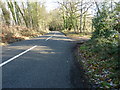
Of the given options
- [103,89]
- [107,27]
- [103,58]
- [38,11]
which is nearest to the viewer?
[103,89]

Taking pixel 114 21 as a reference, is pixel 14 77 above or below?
below

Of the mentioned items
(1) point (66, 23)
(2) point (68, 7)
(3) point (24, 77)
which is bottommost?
(3) point (24, 77)

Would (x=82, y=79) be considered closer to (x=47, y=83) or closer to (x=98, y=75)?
(x=98, y=75)

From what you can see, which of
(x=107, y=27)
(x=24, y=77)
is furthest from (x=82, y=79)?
(x=107, y=27)

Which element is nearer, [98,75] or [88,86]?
[88,86]

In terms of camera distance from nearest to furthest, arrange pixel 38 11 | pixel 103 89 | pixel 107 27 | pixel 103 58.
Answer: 1. pixel 103 89
2. pixel 103 58
3. pixel 107 27
4. pixel 38 11

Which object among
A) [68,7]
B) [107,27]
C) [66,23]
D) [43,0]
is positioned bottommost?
[107,27]

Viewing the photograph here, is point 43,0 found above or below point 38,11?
above

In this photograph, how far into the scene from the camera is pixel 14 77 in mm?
3885

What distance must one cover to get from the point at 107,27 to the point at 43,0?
31.4 meters

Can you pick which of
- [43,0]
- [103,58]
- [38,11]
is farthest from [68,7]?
[103,58]

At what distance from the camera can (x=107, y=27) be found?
9.56 metres

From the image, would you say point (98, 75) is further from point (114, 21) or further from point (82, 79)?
point (114, 21)

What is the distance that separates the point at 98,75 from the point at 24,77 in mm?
2931
